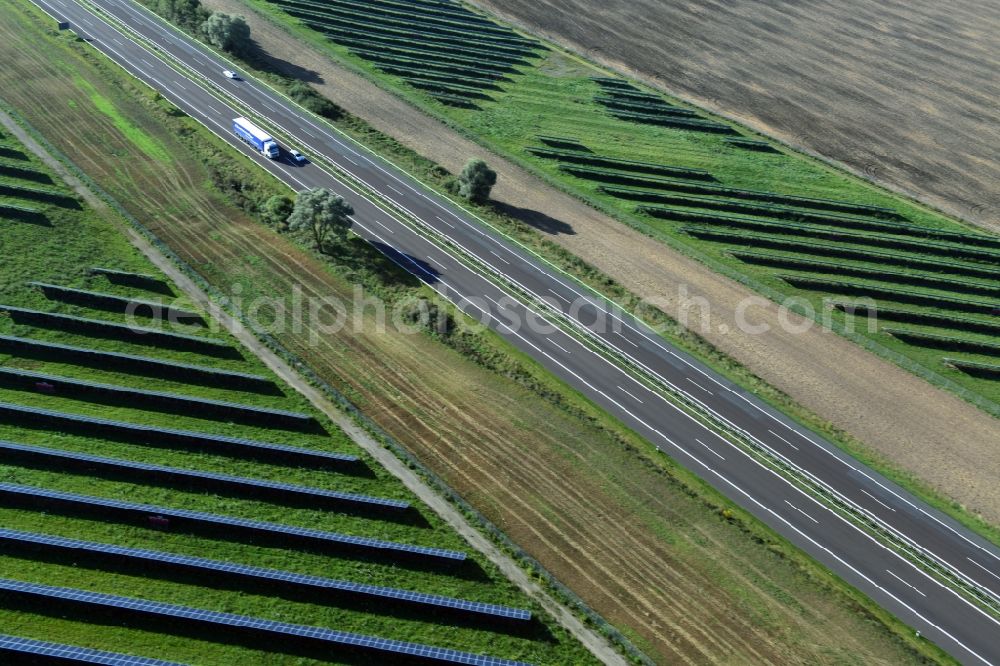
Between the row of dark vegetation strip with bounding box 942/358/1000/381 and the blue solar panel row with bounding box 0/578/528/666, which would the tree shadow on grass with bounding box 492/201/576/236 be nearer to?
the row of dark vegetation strip with bounding box 942/358/1000/381

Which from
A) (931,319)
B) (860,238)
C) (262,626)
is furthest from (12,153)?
(931,319)

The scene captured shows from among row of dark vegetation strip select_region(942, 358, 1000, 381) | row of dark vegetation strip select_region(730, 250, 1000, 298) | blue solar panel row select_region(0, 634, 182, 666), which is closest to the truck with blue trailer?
row of dark vegetation strip select_region(730, 250, 1000, 298)

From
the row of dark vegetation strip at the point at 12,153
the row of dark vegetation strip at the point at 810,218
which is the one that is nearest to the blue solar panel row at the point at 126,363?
the row of dark vegetation strip at the point at 12,153

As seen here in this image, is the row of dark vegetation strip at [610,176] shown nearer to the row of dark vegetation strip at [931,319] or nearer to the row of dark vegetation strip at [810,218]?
the row of dark vegetation strip at [810,218]

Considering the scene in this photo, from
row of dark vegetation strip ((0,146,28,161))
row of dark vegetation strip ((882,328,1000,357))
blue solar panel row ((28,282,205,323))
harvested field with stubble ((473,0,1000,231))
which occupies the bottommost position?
blue solar panel row ((28,282,205,323))

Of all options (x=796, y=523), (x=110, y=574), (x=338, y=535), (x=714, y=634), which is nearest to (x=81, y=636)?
(x=110, y=574)
